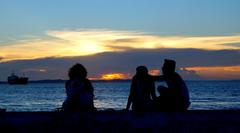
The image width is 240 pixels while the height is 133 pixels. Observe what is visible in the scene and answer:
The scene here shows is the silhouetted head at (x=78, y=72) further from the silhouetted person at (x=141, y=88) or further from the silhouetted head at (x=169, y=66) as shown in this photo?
the silhouetted head at (x=169, y=66)

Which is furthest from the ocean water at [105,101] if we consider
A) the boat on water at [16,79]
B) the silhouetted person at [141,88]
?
the boat on water at [16,79]

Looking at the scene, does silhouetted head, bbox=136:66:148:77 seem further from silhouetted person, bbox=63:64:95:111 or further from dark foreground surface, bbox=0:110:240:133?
dark foreground surface, bbox=0:110:240:133

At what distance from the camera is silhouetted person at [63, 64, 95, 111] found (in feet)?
33.2

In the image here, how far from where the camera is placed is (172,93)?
1039cm

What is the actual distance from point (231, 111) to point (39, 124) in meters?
3.04

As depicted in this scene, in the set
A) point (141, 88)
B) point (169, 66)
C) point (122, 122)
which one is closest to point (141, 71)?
point (141, 88)

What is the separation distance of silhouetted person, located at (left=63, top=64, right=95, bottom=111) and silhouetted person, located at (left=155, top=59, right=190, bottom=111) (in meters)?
1.24

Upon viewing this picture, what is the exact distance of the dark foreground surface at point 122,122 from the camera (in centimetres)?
895

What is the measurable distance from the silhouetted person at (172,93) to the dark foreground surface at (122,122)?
1.13 m

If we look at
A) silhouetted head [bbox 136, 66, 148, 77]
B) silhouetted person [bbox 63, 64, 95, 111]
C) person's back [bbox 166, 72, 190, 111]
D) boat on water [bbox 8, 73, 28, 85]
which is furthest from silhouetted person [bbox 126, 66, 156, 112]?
boat on water [bbox 8, 73, 28, 85]

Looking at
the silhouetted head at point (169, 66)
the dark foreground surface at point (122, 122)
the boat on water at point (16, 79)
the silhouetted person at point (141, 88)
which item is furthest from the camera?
the boat on water at point (16, 79)

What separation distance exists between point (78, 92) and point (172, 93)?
1.68 meters

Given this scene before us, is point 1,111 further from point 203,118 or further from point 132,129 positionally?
point 203,118

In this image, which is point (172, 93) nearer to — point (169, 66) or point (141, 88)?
point (169, 66)
